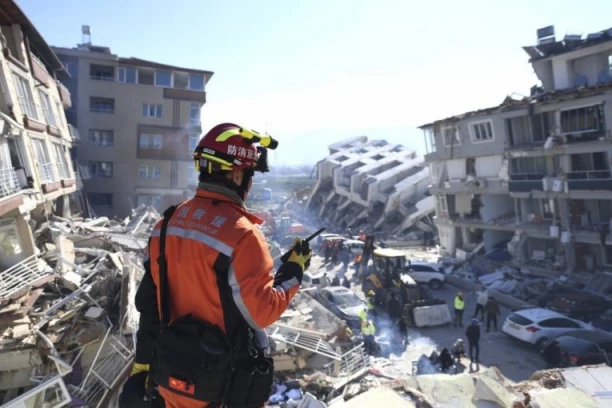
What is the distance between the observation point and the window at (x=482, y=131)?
26.7 meters

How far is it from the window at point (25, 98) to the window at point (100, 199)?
48.7 ft

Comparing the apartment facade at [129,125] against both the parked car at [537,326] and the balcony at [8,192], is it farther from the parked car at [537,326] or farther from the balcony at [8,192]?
the parked car at [537,326]

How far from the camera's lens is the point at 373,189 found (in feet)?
139

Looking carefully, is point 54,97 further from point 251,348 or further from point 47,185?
point 251,348

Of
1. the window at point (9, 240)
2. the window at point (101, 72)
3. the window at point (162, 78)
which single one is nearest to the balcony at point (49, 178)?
the window at point (9, 240)

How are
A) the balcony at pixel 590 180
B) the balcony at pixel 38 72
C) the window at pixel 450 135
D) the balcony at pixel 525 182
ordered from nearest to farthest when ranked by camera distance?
the balcony at pixel 38 72, the balcony at pixel 590 180, the balcony at pixel 525 182, the window at pixel 450 135

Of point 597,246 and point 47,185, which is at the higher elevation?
point 47,185

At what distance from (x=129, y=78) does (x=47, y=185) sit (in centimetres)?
1690

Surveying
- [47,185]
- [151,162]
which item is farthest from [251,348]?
[151,162]

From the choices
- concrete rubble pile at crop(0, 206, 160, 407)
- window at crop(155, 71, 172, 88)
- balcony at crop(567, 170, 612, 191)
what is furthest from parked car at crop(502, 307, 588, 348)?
window at crop(155, 71, 172, 88)

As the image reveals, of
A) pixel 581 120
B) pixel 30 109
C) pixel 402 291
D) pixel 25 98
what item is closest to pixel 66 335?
pixel 402 291

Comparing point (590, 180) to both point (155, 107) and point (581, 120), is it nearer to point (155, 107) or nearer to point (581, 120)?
point (581, 120)

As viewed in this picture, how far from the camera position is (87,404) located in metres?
9.16

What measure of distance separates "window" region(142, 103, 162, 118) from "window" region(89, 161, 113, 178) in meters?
4.45
